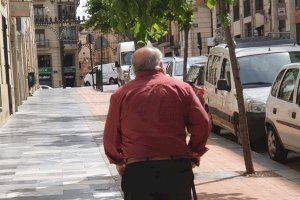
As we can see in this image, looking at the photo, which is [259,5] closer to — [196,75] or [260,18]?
[260,18]

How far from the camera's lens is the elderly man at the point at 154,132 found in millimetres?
4273

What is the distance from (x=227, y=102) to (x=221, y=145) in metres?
0.82

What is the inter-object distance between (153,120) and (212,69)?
1014cm

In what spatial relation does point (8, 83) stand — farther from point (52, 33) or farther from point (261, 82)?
point (52, 33)

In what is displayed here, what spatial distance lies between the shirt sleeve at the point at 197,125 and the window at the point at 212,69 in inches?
370

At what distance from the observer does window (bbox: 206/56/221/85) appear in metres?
13.9

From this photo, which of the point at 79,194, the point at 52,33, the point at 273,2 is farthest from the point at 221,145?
the point at 52,33

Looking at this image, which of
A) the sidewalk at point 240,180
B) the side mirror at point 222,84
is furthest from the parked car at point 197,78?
the sidewalk at point 240,180

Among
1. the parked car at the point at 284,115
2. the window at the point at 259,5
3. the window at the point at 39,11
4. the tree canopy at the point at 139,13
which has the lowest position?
the parked car at the point at 284,115

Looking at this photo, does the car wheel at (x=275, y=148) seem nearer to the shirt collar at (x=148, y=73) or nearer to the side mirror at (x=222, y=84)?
the side mirror at (x=222, y=84)

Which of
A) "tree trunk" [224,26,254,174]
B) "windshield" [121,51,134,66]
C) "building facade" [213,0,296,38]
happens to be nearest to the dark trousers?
"tree trunk" [224,26,254,174]

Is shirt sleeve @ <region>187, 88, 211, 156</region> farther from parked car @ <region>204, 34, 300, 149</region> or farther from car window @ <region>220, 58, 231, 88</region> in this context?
car window @ <region>220, 58, 231, 88</region>

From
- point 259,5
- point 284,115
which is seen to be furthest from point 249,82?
point 259,5

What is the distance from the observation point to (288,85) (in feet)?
32.5
